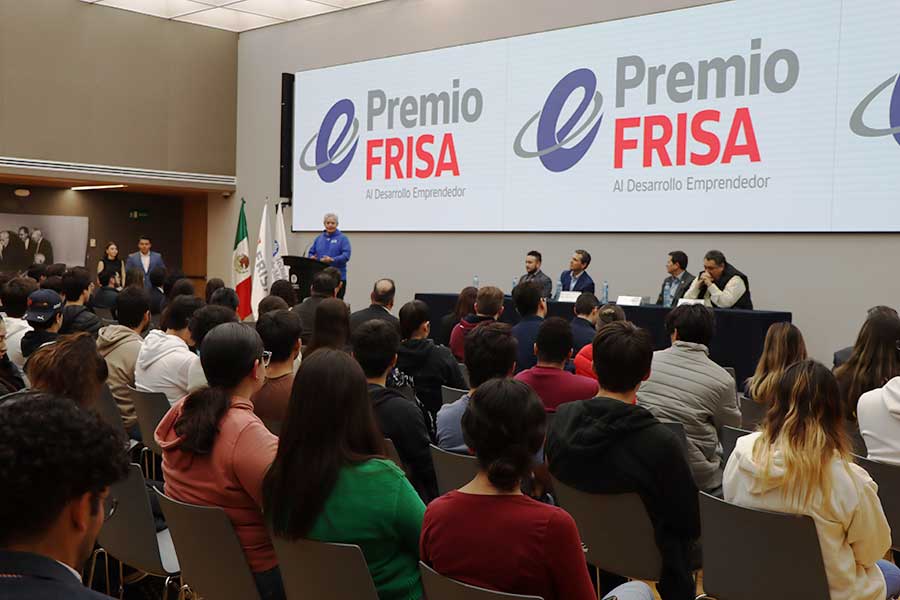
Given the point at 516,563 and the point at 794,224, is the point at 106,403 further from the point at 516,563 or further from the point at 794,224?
the point at 794,224

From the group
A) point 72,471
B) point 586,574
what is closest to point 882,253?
point 586,574

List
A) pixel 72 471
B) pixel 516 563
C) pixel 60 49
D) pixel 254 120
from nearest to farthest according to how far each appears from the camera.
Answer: pixel 72 471, pixel 516 563, pixel 60 49, pixel 254 120

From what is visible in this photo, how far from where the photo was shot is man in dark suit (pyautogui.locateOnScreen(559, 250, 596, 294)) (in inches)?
384

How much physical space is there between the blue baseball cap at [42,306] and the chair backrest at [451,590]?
3485 mm

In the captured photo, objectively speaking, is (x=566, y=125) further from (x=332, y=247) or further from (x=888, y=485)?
(x=888, y=485)

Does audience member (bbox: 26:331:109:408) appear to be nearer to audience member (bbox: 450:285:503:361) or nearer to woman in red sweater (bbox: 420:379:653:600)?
woman in red sweater (bbox: 420:379:653:600)

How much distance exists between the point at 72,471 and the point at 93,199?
Result: 50.4 feet

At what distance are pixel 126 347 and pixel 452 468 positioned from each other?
7.96ft

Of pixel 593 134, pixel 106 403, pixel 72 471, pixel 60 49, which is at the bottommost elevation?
pixel 106 403

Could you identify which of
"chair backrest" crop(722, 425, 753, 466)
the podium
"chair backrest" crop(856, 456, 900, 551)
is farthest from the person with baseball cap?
the podium

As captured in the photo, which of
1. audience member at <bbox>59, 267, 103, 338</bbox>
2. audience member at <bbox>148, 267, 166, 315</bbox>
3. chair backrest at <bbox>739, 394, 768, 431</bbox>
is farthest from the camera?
audience member at <bbox>148, 267, 166, 315</bbox>

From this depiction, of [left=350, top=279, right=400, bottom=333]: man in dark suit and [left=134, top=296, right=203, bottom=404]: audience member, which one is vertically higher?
[left=350, top=279, right=400, bottom=333]: man in dark suit

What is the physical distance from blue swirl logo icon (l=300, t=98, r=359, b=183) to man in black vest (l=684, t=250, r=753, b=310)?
5.98 m

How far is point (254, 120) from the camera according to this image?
14742mm
